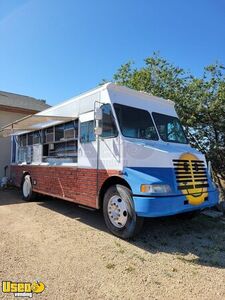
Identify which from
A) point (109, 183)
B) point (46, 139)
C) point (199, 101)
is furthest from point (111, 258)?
point (199, 101)

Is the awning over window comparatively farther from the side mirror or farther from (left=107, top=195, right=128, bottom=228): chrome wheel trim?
(left=107, top=195, right=128, bottom=228): chrome wheel trim

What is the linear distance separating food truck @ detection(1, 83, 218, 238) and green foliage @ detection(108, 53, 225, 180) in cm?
430

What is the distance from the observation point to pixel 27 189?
341 inches

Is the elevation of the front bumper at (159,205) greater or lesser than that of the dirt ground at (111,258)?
greater

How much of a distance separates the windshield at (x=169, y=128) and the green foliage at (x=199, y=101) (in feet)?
13.3

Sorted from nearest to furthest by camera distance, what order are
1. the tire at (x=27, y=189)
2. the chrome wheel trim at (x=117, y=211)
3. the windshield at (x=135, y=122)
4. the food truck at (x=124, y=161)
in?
the food truck at (x=124, y=161) < the chrome wheel trim at (x=117, y=211) < the windshield at (x=135, y=122) < the tire at (x=27, y=189)

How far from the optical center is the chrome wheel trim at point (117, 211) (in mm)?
4923

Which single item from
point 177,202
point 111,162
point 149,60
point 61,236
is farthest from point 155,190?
point 149,60

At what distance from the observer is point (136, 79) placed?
11.8 metres

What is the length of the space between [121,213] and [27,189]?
4652 mm

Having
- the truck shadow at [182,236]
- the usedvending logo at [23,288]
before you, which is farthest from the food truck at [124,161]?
the usedvending logo at [23,288]

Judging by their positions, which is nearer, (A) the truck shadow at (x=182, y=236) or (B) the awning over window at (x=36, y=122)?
(A) the truck shadow at (x=182, y=236)

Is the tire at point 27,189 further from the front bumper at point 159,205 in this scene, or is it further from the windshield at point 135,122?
the front bumper at point 159,205

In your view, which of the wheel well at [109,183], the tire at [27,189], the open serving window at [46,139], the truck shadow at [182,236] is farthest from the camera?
the tire at [27,189]
